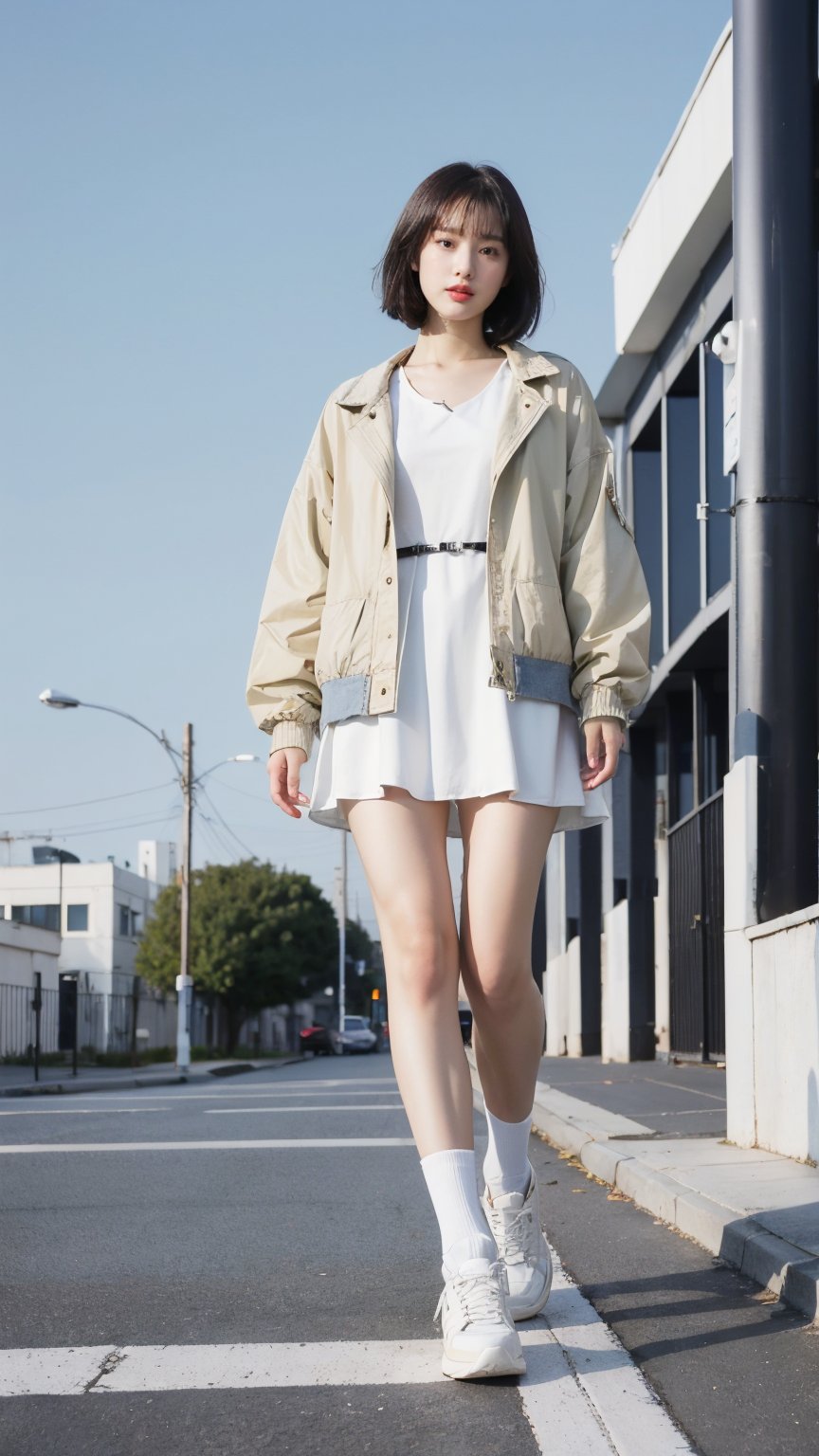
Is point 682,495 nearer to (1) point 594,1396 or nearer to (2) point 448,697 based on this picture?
(2) point 448,697

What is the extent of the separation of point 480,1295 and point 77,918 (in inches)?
2373

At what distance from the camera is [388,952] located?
10.3 ft

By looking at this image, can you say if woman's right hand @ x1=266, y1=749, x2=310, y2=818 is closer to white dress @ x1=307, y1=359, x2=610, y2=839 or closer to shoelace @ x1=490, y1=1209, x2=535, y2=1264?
white dress @ x1=307, y1=359, x2=610, y2=839

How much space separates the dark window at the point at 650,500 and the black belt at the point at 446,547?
14.5 m

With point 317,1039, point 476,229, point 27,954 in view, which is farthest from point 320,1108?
point 317,1039

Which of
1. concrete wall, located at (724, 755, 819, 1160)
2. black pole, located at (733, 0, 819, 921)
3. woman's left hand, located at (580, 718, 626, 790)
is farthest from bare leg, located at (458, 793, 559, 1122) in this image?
black pole, located at (733, 0, 819, 921)

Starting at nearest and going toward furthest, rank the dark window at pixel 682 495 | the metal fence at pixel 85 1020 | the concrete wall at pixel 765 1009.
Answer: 1. the concrete wall at pixel 765 1009
2. the dark window at pixel 682 495
3. the metal fence at pixel 85 1020

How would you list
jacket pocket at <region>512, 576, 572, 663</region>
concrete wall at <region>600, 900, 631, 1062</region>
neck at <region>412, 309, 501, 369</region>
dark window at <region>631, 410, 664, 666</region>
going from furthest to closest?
concrete wall at <region>600, 900, 631, 1062</region>
dark window at <region>631, 410, 664, 666</region>
neck at <region>412, 309, 501, 369</region>
jacket pocket at <region>512, 576, 572, 663</region>

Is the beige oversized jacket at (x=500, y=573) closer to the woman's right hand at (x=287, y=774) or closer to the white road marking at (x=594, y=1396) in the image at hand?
the woman's right hand at (x=287, y=774)

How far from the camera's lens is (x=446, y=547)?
10.7 ft

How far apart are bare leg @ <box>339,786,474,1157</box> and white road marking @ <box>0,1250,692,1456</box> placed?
1.35ft

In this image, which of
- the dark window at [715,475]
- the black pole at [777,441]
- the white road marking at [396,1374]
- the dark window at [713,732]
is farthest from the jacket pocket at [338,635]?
the dark window at [713,732]

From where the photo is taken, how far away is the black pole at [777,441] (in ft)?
21.2

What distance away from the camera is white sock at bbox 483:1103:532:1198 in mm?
3316
